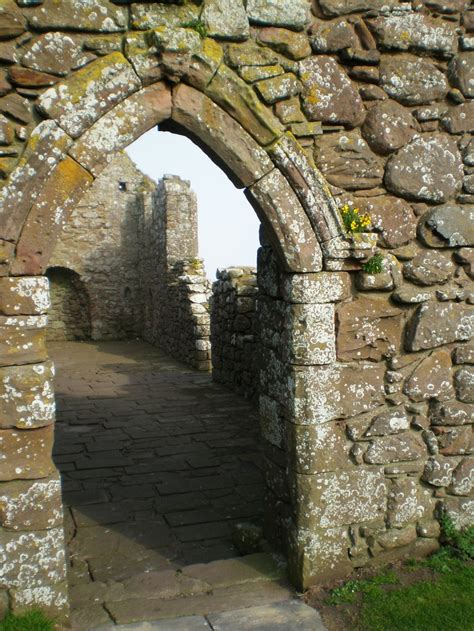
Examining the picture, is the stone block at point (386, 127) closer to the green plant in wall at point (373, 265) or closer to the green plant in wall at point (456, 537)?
the green plant in wall at point (373, 265)

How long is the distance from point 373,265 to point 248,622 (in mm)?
2199

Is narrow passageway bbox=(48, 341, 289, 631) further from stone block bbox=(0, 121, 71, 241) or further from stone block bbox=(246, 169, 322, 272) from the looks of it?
stone block bbox=(0, 121, 71, 241)

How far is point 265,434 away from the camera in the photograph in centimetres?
407

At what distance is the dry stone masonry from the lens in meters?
3.04

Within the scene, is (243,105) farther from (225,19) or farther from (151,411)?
(151,411)

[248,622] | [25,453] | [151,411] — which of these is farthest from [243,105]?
[151,411]

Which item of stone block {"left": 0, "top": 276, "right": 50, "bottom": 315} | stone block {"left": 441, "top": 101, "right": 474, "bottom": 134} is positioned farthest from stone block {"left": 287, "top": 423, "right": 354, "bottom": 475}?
stone block {"left": 441, "top": 101, "right": 474, "bottom": 134}

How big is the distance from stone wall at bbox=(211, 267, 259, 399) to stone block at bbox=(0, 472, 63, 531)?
17.5ft

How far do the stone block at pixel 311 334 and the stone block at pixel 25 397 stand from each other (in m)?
1.44

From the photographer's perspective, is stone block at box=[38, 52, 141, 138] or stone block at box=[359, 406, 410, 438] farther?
stone block at box=[359, 406, 410, 438]

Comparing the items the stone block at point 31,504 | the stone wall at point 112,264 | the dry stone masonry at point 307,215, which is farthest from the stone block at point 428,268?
the stone wall at point 112,264

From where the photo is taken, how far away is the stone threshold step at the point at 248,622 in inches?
Answer: 127

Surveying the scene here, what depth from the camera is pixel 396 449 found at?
12.4 ft

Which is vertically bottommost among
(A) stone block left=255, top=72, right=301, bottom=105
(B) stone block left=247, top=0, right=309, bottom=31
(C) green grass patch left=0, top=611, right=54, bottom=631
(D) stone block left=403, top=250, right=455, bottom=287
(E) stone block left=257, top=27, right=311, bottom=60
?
(C) green grass patch left=0, top=611, right=54, bottom=631
